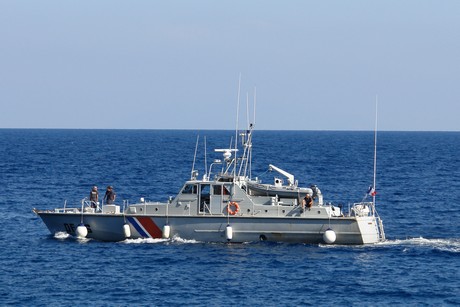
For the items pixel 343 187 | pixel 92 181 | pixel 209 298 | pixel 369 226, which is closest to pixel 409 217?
pixel 369 226

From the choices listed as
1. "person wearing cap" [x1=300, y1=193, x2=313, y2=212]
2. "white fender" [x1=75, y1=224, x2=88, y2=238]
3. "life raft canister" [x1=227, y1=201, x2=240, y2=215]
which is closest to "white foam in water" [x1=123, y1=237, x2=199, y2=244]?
"white fender" [x1=75, y1=224, x2=88, y2=238]

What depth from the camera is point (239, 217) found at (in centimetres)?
4550

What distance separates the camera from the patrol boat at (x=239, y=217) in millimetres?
45312

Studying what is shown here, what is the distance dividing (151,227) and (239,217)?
4366 mm

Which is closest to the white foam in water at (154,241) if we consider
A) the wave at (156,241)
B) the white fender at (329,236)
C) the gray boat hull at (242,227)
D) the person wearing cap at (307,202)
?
the wave at (156,241)

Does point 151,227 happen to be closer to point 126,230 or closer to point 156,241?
point 156,241

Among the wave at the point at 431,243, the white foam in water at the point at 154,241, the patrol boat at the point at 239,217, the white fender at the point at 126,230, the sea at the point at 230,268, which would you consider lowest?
the sea at the point at 230,268

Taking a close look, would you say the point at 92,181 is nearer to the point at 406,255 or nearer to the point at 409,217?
the point at 409,217

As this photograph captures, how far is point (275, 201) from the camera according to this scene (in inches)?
1804

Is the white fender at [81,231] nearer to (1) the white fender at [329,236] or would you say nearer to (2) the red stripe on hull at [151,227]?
(2) the red stripe on hull at [151,227]

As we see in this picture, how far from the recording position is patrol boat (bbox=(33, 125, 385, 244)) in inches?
1784

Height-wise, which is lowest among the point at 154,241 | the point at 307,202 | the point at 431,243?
the point at 154,241

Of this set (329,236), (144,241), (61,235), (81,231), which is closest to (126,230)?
(144,241)

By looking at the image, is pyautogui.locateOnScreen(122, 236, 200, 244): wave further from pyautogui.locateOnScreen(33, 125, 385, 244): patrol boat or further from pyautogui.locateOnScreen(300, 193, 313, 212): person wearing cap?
pyautogui.locateOnScreen(300, 193, 313, 212): person wearing cap
